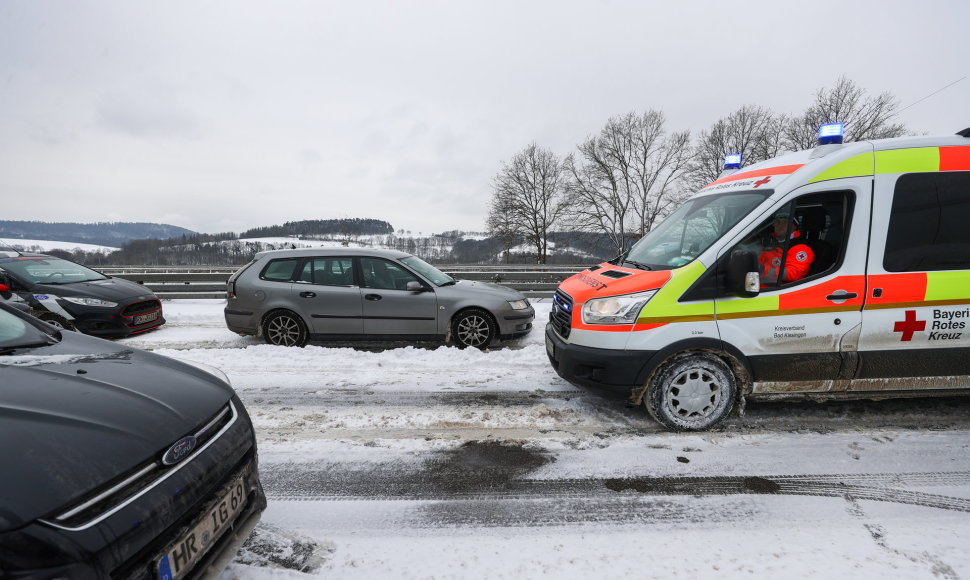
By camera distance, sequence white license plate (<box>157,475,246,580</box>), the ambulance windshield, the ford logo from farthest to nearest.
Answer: the ambulance windshield < the ford logo < white license plate (<box>157,475,246,580</box>)

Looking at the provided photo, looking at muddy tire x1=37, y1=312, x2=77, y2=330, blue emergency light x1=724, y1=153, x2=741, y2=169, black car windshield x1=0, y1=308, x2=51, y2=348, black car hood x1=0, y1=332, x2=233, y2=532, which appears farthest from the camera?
muddy tire x1=37, y1=312, x2=77, y2=330

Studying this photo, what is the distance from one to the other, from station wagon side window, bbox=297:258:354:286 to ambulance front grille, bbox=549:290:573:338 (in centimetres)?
346

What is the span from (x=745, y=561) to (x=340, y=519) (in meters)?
2.31

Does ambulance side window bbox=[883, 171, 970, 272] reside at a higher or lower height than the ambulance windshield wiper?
higher

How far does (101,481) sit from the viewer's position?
141cm

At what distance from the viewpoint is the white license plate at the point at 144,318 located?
740 cm

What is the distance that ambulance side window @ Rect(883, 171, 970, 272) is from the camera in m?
3.31

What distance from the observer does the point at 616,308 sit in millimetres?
3533

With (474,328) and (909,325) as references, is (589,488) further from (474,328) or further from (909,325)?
(474,328)

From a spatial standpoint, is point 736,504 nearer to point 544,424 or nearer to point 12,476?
point 544,424

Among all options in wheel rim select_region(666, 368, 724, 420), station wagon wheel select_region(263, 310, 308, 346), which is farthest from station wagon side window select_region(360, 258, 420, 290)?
wheel rim select_region(666, 368, 724, 420)

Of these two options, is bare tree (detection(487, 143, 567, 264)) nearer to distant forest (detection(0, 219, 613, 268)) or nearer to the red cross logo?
→ distant forest (detection(0, 219, 613, 268))

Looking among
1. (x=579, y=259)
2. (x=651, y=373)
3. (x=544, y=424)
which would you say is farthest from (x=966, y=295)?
(x=579, y=259)

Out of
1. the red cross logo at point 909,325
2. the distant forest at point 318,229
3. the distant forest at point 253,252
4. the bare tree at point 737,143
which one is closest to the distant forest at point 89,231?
the distant forest at point 318,229
